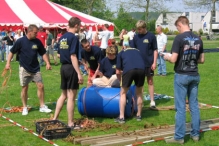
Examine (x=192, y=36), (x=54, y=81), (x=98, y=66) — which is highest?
(x=192, y=36)

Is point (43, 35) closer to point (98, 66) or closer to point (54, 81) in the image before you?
point (54, 81)

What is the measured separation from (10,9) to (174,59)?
53.5 feet

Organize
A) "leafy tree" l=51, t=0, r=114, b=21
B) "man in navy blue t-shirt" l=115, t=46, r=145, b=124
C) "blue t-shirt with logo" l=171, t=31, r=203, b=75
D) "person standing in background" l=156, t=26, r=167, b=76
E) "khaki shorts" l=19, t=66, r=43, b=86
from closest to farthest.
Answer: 1. "blue t-shirt with logo" l=171, t=31, r=203, b=75
2. "man in navy blue t-shirt" l=115, t=46, r=145, b=124
3. "khaki shorts" l=19, t=66, r=43, b=86
4. "person standing in background" l=156, t=26, r=167, b=76
5. "leafy tree" l=51, t=0, r=114, b=21

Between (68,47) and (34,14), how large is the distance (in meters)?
14.6

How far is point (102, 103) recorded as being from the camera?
8406 millimetres

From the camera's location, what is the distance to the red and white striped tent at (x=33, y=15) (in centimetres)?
2019

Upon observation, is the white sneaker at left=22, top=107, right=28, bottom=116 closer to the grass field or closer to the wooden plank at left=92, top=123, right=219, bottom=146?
the grass field

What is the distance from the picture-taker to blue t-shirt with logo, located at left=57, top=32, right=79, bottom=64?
23.8ft

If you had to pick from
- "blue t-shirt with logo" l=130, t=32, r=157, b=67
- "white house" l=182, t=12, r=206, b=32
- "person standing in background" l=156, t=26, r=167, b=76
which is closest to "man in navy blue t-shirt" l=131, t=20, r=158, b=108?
"blue t-shirt with logo" l=130, t=32, r=157, b=67

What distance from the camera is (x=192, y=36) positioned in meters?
6.37

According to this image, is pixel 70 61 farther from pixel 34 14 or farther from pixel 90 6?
pixel 90 6

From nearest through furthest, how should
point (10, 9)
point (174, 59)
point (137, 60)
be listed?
point (174, 59) < point (137, 60) < point (10, 9)

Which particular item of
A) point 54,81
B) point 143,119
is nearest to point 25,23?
point 54,81

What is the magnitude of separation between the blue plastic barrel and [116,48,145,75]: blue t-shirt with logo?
0.70m
